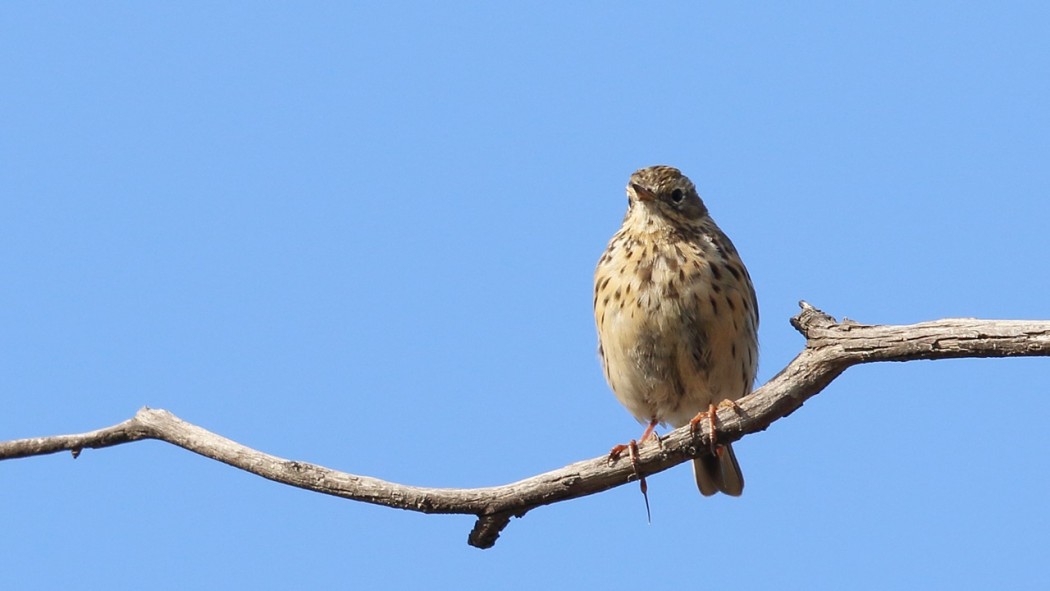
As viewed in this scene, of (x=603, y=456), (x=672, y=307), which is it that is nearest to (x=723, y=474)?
(x=672, y=307)

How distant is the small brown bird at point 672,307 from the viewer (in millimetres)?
9031

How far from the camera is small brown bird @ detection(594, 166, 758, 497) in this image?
9031 mm

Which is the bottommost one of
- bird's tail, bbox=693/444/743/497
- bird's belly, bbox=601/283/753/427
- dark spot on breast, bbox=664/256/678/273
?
bird's tail, bbox=693/444/743/497

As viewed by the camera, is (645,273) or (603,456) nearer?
(603,456)

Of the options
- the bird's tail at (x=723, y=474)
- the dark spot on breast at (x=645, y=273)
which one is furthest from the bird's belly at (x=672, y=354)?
the bird's tail at (x=723, y=474)

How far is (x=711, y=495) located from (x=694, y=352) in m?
1.80

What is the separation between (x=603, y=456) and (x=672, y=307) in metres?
1.78

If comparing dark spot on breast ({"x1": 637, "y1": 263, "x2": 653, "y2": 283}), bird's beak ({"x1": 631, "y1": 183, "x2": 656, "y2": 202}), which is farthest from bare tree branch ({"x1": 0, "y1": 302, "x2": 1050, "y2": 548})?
bird's beak ({"x1": 631, "y1": 183, "x2": 656, "y2": 202})

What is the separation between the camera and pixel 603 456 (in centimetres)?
758

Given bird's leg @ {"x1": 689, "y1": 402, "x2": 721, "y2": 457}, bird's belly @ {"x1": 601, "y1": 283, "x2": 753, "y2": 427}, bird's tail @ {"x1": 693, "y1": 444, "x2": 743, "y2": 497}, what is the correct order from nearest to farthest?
bird's leg @ {"x1": 689, "y1": 402, "x2": 721, "y2": 457}
bird's belly @ {"x1": 601, "y1": 283, "x2": 753, "y2": 427}
bird's tail @ {"x1": 693, "y1": 444, "x2": 743, "y2": 497}

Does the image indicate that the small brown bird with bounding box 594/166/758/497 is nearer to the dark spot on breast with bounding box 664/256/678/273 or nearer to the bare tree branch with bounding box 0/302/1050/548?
the dark spot on breast with bounding box 664/256/678/273

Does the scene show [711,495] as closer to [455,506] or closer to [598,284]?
[598,284]

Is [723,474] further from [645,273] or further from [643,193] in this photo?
[643,193]

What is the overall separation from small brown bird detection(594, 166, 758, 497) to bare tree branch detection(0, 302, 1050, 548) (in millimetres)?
1466
